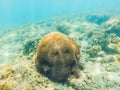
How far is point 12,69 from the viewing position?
9.70 meters

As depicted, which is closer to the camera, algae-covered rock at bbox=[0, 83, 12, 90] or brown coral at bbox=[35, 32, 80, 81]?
algae-covered rock at bbox=[0, 83, 12, 90]

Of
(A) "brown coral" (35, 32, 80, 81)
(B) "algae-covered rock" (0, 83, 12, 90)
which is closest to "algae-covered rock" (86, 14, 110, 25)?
(A) "brown coral" (35, 32, 80, 81)

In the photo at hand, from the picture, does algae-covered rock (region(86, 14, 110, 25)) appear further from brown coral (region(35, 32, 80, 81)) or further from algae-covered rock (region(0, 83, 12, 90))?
algae-covered rock (region(0, 83, 12, 90))

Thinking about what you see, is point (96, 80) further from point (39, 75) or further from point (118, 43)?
point (118, 43)

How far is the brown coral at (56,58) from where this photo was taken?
9.58 meters

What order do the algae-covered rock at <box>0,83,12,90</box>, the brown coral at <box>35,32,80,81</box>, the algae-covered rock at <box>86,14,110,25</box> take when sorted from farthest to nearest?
the algae-covered rock at <box>86,14,110,25</box>
the brown coral at <box>35,32,80,81</box>
the algae-covered rock at <box>0,83,12,90</box>

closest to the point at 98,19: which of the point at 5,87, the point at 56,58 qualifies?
the point at 56,58

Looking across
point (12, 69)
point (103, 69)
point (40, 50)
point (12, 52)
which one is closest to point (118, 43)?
point (103, 69)

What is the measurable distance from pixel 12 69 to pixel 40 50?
63.4 inches

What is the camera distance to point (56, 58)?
31.3 ft

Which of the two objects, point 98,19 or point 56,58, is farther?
point 98,19

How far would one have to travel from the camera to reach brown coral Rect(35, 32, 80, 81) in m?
9.58

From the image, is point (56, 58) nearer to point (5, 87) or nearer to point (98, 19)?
point (5, 87)

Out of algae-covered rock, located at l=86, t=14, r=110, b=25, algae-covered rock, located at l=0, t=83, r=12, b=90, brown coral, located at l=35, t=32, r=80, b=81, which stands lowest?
algae-covered rock, located at l=86, t=14, r=110, b=25
